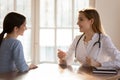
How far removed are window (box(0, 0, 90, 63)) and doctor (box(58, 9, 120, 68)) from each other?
132 cm

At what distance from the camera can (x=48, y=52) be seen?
161 inches

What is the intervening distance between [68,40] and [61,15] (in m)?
0.39

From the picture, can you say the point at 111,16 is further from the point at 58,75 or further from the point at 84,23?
the point at 58,75

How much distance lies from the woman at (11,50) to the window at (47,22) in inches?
66.2

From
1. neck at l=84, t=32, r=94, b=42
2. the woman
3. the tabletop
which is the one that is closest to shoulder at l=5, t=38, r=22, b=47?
the woman

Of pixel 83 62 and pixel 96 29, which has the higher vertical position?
pixel 96 29

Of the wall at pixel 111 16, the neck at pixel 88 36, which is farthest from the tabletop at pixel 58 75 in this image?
the wall at pixel 111 16

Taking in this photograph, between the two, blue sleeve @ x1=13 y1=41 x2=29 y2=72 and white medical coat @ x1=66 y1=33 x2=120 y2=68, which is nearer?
blue sleeve @ x1=13 y1=41 x2=29 y2=72

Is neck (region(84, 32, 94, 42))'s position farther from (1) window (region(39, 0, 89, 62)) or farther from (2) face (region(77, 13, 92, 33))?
(1) window (region(39, 0, 89, 62))

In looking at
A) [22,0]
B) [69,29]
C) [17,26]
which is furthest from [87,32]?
[22,0]

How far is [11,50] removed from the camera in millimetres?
2180

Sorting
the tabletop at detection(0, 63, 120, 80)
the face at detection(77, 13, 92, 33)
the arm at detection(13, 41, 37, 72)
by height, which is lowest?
the tabletop at detection(0, 63, 120, 80)

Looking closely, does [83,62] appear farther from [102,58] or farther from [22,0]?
[22,0]

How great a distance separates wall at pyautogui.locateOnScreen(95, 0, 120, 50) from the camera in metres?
3.81
